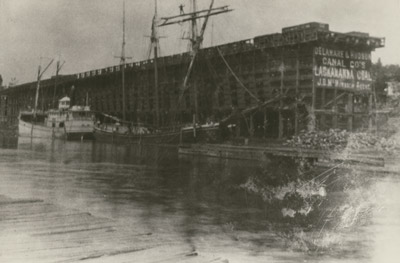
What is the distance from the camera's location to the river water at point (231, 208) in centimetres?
897

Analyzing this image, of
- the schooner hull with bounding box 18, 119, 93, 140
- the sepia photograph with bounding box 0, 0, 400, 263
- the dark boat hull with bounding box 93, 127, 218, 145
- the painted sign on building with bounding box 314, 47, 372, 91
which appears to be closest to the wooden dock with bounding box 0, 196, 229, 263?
the sepia photograph with bounding box 0, 0, 400, 263

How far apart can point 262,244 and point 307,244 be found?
2.86 feet

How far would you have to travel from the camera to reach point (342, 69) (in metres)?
33.5

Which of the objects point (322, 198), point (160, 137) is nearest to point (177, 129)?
point (160, 137)

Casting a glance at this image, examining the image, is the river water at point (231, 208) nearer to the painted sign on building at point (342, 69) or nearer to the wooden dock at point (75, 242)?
the wooden dock at point (75, 242)

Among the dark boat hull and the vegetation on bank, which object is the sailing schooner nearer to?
the dark boat hull

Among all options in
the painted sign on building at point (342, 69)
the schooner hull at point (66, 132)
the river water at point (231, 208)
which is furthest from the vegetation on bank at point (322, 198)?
the schooner hull at point (66, 132)

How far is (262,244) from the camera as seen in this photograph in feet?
30.8

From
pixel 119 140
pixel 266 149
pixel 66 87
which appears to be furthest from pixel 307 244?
pixel 66 87

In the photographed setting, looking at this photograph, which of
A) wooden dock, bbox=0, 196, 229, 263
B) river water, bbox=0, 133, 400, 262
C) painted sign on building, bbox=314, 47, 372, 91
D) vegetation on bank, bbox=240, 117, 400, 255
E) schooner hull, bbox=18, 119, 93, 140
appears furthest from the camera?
schooner hull, bbox=18, 119, 93, 140

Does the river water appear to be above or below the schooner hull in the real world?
below

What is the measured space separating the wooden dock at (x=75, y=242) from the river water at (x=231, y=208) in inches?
12.8

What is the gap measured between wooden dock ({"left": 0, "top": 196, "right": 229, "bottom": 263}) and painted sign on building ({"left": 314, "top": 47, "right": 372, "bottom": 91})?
29.2m

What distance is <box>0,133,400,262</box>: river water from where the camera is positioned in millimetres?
8969
